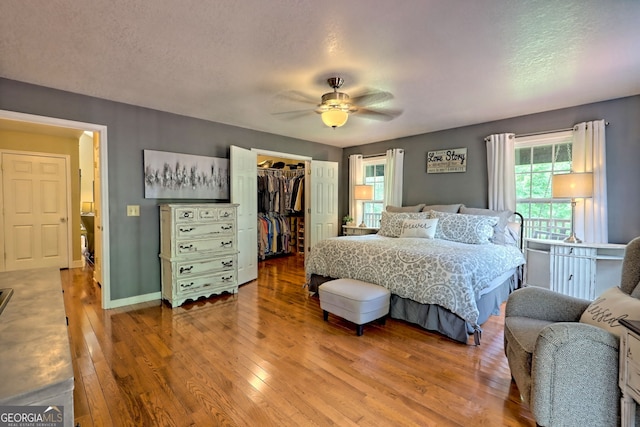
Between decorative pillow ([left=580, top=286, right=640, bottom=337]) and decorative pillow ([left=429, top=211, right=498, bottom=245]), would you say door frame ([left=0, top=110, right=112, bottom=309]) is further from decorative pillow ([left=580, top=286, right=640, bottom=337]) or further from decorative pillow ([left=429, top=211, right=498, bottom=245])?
decorative pillow ([left=580, top=286, right=640, bottom=337])

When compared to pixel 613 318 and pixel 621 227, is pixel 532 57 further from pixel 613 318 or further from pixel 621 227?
pixel 621 227

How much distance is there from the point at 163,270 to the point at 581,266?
15.0ft

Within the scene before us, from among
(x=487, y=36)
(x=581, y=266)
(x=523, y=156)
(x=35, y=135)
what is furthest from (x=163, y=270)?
(x=523, y=156)

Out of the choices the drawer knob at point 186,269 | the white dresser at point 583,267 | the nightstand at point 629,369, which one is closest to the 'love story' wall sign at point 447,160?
the white dresser at point 583,267

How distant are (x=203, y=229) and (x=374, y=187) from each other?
10.9ft

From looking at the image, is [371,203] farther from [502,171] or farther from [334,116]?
[334,116]

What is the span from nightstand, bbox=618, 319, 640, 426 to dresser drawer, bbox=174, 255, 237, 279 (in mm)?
3597

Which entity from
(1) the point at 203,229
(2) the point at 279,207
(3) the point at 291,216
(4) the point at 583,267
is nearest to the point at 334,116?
(1) the point at 203,229

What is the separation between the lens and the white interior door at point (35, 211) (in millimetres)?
4738

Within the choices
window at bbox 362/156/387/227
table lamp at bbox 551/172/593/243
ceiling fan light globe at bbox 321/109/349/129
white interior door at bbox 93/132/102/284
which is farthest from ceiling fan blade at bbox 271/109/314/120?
table lamp at bbox 551/172/593/243

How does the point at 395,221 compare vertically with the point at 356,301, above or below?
above

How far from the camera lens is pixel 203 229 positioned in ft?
12.0

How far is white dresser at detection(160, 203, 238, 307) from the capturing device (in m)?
3.45

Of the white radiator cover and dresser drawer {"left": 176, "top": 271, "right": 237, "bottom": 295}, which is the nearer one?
the white radiator cover
